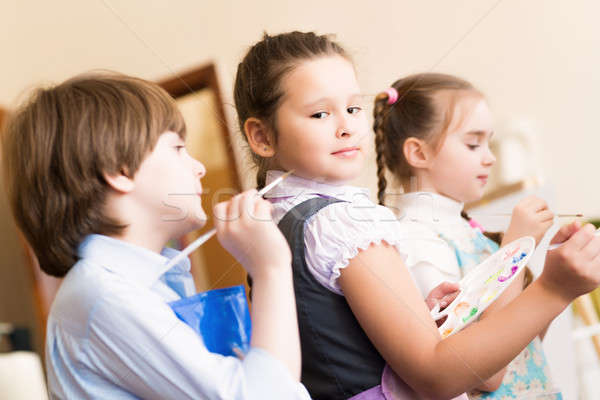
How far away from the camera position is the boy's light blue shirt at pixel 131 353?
0.37m

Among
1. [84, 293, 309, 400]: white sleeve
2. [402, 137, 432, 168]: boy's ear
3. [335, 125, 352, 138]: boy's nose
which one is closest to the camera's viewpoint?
[84, 293, 309, 400]: white sleeve

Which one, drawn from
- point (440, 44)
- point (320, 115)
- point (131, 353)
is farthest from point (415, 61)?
point (131, 353)

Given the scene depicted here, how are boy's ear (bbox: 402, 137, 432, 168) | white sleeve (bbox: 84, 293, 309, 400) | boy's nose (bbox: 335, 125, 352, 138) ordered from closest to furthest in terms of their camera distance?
1. white sleeve (bbox: 84, 293, 309, 400)
2. boy's nose (bbox: 335, 125, 352, 138)
3. boy's ear (bbox: 402, 137, 432, 168)

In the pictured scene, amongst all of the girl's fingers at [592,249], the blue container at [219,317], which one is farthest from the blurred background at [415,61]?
the girl's fingers at [592,249]

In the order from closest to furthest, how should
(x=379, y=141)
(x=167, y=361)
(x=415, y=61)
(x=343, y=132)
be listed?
(x=167, y=361) < (x=343, y=132) < (x=379, y=141) < (x=415, y=61)

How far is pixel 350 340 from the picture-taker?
45 centimetres

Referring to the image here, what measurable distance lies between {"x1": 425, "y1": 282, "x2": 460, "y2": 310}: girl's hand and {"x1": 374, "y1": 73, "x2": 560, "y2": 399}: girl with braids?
3 cm

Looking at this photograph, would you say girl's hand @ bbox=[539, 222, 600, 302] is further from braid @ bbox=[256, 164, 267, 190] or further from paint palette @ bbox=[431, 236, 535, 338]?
braid @ bbox=[256, 164, 267, 190]

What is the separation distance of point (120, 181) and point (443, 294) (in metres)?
0.28

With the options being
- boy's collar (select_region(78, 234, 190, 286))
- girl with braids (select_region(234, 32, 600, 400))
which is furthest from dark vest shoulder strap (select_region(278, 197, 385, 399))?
boy's collar (select_region(78, 234, 190, 286))

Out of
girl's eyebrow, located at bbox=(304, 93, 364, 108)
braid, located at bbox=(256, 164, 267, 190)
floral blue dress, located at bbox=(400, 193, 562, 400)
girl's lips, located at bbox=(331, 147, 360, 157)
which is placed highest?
girl's eyebrow, located at bbox=(304, 93, 364, 108)

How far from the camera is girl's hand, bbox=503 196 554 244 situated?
543 mm

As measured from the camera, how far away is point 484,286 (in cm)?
45

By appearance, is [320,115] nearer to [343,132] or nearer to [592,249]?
[343,132]
